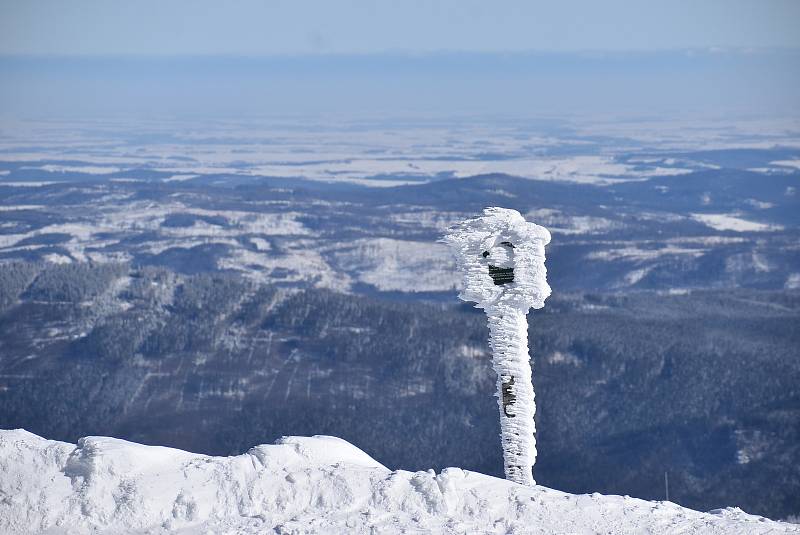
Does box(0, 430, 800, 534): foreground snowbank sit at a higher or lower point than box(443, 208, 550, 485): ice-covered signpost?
lower

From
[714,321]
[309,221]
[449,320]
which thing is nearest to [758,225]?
[309,221]

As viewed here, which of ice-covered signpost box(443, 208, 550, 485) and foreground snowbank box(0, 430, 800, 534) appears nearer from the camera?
foreground snowbank box(0, 430, 800, 534)

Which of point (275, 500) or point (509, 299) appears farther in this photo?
point (509, 299)

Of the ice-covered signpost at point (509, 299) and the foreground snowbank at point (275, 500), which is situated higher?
the ice-covered signpost at point (509, 299)

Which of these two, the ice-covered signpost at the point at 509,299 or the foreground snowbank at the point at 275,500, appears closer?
the foreground snowbank at the point at 275,500

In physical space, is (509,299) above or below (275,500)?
above
